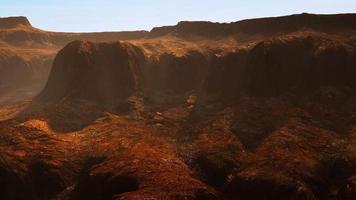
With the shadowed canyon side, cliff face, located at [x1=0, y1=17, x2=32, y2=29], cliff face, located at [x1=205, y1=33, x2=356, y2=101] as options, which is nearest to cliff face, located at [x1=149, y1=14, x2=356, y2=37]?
the shadowed canyon side

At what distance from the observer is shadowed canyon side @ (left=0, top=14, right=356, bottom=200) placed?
1305 inches

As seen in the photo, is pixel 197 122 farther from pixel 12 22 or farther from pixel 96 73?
pixel 12 22

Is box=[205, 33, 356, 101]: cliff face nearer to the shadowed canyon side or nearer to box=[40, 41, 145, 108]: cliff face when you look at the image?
the shadowed canyon side

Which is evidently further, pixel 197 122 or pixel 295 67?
pixel 295 67

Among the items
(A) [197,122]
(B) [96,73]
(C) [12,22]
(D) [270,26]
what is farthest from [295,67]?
(C) [12,22]

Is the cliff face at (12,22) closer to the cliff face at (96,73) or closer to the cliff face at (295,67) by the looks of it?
the cliff face at (96,73)

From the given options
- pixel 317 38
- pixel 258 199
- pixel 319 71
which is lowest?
pixel 258 199

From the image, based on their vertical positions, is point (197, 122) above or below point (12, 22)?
below

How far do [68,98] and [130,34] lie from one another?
46.8 metres

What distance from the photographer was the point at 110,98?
177 feet

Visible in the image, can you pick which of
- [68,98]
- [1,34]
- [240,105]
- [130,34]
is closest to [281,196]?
[240,105]

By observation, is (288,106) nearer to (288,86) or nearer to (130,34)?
(288,86)

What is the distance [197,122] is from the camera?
149ft

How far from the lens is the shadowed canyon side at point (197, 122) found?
3316 cm
